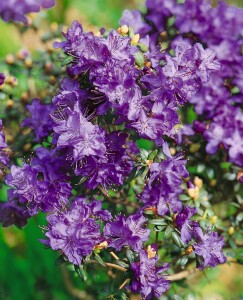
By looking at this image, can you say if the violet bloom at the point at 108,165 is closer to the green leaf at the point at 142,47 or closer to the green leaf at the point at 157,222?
the green leaf at the point at 157,222

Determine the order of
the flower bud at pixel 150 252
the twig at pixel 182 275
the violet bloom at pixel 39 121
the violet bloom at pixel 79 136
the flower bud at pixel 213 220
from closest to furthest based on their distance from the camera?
the violet bloom at pixel 79 136 → the flower bud at pixel 150 252 → the violet bloom at pixel 39 121 → the flower bud at pixel 213 220 → the twig at pixel 182 275

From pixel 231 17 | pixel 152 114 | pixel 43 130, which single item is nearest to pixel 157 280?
pixel 152 114

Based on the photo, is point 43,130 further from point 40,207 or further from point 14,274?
point 14,274

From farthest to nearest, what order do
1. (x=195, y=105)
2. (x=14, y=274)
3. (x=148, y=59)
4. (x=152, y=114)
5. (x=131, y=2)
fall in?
(x=131, y=2), (x=14, y=274), (x=195, y=105), (x=148, y=59), (x=152, y=114)

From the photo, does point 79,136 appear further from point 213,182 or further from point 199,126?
point 213,182

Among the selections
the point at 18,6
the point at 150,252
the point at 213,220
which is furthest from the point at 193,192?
the point at 18,6

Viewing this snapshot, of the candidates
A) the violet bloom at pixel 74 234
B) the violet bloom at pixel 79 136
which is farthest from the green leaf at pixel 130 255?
the violet bloom at pixel 79 136
